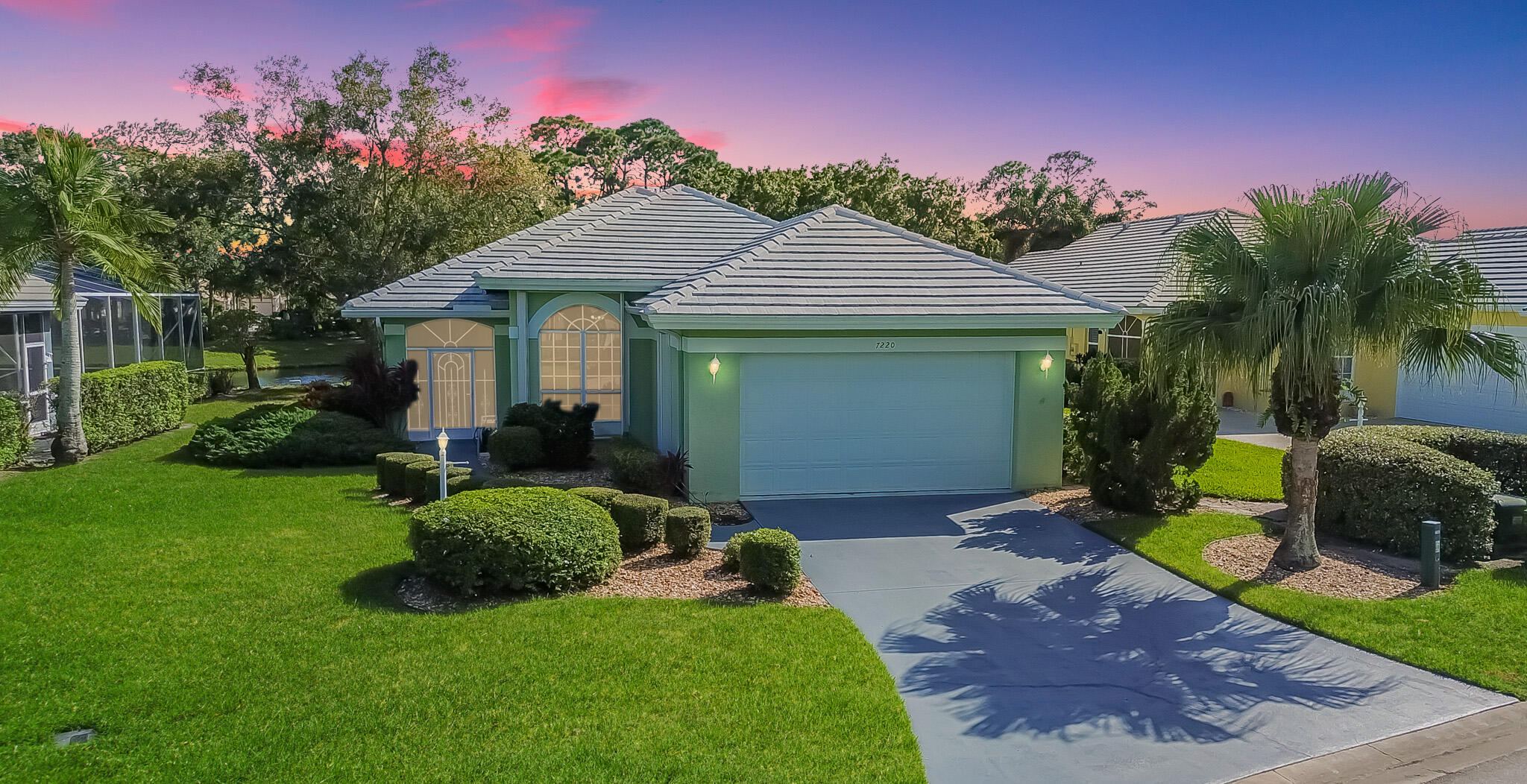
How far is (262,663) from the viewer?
7363mm

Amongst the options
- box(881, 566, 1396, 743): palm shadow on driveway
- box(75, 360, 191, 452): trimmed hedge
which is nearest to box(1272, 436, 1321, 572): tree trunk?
box(881, 566, 1396, 743): palm shadow on driveway

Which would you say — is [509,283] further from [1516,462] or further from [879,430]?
[1516,462]

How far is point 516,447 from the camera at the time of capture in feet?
50.1

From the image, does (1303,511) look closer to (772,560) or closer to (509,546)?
(772,560)

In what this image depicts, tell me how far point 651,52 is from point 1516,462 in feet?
56.1

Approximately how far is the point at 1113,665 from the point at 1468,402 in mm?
18408

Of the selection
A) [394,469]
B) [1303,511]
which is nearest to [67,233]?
[394,469]

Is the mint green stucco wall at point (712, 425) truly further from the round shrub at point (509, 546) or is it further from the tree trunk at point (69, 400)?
the tree trunk at point (69, 400)

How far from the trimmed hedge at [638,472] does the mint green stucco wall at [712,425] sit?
0.47 metres

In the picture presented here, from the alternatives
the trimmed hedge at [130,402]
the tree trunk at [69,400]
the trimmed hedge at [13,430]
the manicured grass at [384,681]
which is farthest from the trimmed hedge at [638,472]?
the trimmed hedge at [130,402]

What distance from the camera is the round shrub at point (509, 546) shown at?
8.90m

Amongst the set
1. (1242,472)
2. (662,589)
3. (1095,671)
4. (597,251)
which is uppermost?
(597,251)

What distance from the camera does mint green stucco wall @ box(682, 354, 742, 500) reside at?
13273mm

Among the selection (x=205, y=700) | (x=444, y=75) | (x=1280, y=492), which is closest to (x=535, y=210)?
(x=444, y=75)
